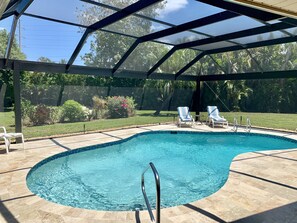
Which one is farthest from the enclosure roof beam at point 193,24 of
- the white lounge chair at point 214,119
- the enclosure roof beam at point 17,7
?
the white lounge chair at point 214,119

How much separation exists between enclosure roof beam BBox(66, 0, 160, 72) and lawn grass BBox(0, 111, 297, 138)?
2.46 metres

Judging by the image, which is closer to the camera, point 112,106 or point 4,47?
point 4,47

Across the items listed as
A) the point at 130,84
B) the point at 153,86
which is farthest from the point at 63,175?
the point at 153,86

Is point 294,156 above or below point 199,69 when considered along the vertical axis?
below

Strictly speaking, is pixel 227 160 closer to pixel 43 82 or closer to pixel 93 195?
pixel 93 195

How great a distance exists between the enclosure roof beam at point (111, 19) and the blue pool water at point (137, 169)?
3519 mm

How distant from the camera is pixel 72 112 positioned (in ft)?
34.2

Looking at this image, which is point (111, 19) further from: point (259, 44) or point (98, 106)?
point (259, 44)

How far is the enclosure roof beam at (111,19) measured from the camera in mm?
5629

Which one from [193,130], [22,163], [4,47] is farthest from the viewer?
[193,130]

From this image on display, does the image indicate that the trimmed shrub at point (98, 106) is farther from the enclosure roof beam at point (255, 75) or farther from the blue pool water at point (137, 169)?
the enclosure roof beam at point (255, 75)

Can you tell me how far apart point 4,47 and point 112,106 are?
18.3 feet

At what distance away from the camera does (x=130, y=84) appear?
41.8 ft

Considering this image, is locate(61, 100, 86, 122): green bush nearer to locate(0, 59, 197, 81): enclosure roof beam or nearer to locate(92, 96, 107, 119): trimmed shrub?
locate(92, 96, 107, 119): trimmed shrub
